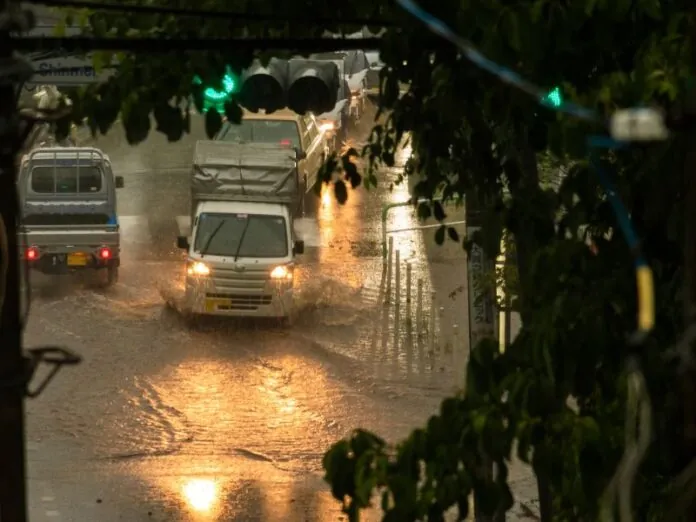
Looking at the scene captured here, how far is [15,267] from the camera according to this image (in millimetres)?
5277

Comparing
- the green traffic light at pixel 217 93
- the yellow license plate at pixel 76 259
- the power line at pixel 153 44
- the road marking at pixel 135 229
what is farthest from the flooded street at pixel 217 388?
the power line at pixel 153 44

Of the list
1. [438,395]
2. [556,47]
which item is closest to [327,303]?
[438,395]

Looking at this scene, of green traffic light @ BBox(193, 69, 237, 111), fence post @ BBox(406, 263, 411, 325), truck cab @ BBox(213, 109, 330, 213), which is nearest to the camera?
green traffic light @ BBox(193, 69, 237, 111)

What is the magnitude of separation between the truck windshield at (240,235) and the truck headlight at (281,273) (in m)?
0.25

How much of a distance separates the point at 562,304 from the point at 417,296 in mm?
17435

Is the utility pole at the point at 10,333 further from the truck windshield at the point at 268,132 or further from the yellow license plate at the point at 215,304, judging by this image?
the truck windshield at the point at 268,132

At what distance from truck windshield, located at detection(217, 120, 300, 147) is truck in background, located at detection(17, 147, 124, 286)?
4.51 meters

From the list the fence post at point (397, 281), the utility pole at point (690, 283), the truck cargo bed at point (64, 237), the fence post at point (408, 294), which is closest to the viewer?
the utility pole at point (690, 283)

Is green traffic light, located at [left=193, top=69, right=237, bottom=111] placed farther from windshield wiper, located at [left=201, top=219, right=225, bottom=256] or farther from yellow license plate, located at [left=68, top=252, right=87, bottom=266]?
yellow license plate, located at [left=68, top=252, right=87, bottom=266]

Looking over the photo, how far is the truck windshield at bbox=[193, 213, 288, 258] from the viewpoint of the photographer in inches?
796

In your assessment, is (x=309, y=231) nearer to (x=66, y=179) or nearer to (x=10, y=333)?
(x=66, y=179)

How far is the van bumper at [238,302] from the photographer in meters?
19.8

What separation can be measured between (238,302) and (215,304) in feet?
1.11

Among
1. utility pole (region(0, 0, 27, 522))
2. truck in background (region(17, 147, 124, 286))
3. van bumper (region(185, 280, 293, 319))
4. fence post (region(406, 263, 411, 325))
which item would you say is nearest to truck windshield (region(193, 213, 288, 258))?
van bumper (region(185, 280, 293, 319))
